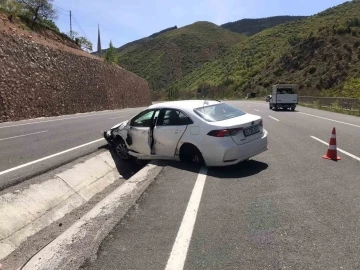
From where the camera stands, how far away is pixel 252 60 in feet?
304

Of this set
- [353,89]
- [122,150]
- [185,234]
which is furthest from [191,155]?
[353,89]

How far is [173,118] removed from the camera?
8.05m

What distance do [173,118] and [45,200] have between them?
326 cm

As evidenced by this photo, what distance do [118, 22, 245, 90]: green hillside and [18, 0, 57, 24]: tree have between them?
77.3m

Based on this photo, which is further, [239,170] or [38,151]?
[38,151]

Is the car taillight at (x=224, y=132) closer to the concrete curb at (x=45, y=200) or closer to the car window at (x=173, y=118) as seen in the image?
the car window at (x=173, y=118)

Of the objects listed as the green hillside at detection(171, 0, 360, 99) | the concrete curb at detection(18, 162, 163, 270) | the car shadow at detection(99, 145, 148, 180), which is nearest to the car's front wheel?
the car shadow at detection(99, 145, 148, 180)

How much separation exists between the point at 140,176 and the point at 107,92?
1324 inches

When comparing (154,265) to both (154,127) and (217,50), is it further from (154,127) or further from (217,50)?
(217,50)

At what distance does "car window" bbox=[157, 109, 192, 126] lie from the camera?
25.6 ft

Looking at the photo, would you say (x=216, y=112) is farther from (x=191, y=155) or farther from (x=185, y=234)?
(x=185, y=234)

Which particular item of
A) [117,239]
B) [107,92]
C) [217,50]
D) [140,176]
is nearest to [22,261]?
[117,239]

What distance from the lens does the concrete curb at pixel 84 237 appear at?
12.4ft

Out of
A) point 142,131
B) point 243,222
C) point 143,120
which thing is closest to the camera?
point 243,222
